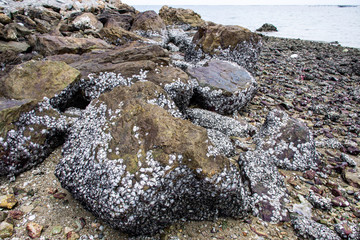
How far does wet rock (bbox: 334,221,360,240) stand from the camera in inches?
132

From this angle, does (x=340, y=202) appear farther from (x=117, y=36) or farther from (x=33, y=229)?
(x=117, y=36)

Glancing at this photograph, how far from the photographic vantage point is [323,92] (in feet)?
29.6

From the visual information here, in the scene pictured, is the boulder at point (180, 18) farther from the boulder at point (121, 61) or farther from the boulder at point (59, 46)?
the boulder at point (121, 61)

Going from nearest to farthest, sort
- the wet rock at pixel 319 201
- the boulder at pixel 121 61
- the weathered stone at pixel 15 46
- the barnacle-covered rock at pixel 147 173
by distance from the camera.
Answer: the barnacle-covered rock at pixel 147 173 < the wet rock at pixel 319 201 < the boulder at pixel 121 61 < the weathered stone at pixel 15 46

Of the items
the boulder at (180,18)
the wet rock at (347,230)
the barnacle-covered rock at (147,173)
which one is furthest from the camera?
the boulder at (180,18)

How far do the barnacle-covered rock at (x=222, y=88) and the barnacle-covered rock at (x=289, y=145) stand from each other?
4.46 feet

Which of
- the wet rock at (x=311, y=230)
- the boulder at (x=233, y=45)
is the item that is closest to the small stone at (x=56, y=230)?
the wet rock at (x=311, y=230)

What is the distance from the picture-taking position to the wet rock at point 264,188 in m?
3.53

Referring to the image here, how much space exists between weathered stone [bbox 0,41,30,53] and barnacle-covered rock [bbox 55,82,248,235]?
5500mm

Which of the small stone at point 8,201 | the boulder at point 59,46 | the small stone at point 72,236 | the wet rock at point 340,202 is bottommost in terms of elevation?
the small stone at point 8,201

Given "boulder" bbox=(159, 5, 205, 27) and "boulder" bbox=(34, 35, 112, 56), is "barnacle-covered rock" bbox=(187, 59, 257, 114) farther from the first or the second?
"boulder" bbox=(159, 5, 205, 27)

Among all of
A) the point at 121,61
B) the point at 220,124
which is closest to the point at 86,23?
the point at 121,61

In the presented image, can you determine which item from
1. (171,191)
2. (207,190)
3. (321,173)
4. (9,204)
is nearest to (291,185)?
(321,173)

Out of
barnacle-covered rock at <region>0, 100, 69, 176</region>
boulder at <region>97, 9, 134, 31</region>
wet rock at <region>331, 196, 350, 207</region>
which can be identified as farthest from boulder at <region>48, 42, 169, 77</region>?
boulder at <region>97, 9, 134, 31</region>
